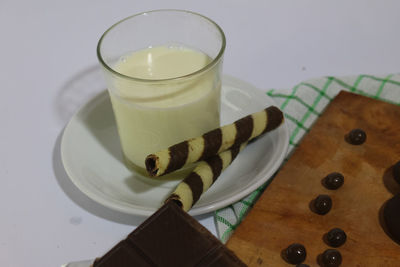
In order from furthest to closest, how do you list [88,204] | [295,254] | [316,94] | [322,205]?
[316,94], [88,204], [322,205], [295,254]

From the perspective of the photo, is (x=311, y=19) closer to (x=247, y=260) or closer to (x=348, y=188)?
(x=348, y=188)

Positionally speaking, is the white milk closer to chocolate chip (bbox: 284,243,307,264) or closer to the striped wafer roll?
the striped wafer roll

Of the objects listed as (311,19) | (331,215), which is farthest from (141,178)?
(311,19)

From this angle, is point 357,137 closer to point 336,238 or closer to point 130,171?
point 336,238

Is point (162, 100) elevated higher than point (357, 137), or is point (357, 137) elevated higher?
point (162, 100)

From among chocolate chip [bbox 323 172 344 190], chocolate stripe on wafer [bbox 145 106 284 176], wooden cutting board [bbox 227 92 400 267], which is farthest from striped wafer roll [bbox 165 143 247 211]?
chocolate chip [bbox 323 172 344 190]

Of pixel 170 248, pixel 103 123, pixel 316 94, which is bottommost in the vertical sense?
pixel 316 94

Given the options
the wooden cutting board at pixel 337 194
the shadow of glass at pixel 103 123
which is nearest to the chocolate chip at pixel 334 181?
the wooden cutting board at pixel 337 194

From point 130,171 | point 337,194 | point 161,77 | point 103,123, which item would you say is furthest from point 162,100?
point 337,194

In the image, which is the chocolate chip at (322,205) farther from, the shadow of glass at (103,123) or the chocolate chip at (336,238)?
the shadow of glass at (103,123)
